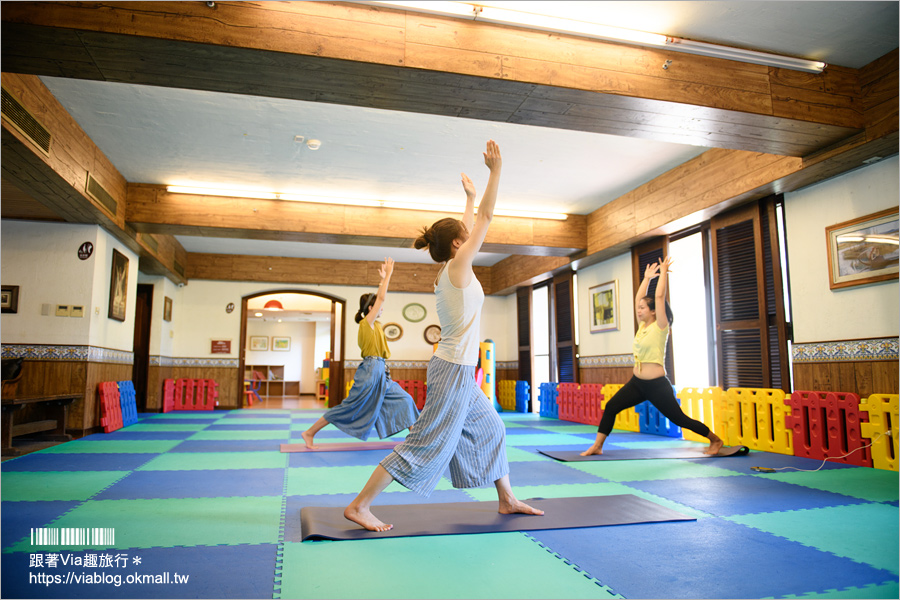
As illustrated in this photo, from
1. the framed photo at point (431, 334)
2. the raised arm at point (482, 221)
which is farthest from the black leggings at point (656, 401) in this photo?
the framed photo at point (431, 334)

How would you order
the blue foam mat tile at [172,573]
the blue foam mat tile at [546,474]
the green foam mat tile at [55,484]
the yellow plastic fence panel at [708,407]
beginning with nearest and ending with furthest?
the blue foam mat tile at [172,573], the green foam mat tile at [55,484], the blue foam mat tile at [546,474], the yellow plastic fence panel at [708,407]

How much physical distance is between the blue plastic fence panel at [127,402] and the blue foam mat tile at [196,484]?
456cm

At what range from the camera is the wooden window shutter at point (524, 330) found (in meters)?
12.8

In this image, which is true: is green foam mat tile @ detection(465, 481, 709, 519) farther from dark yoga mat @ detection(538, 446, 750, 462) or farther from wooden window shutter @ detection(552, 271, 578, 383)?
wooden window shutter @ detection(552, 271, 578, 383)

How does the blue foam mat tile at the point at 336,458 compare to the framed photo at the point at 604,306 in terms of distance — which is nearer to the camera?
the blue foam mat tile at the point at 336,458

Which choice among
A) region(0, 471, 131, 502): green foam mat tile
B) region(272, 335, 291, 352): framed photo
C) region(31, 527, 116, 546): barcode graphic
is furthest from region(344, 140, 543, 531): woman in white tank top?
region(272, 335, 291, 352): framed photo

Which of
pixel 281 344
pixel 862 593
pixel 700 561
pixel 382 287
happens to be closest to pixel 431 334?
pixel 382 287

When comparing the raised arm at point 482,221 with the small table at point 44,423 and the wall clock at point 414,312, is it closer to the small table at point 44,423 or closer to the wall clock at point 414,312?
the small table at point 44,423

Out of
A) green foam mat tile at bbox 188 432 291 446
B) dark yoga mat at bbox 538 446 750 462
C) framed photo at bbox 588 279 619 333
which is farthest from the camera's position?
framed photo at bbox 588 279 619 333

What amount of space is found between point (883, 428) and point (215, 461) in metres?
5.42

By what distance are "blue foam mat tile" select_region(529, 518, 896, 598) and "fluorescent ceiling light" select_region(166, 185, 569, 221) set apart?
6.28 meters

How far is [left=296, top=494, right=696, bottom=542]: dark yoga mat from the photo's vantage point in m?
2.66

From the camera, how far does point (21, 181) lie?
17.9 ft

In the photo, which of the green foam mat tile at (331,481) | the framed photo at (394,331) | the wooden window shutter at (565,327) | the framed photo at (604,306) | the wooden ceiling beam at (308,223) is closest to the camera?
the green foam mat tile at (331,481)
